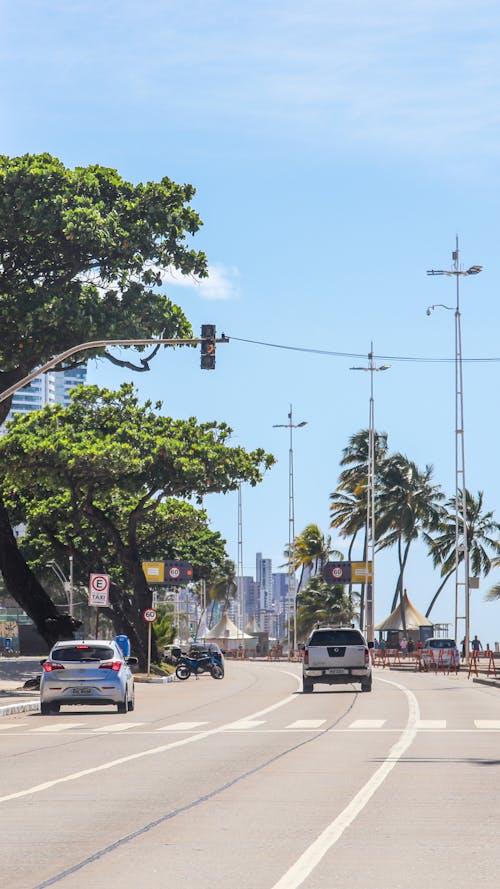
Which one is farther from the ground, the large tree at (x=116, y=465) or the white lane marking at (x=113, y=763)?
the large tree at (x=116, y=465)

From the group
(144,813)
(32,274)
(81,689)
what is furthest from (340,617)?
(144,813)

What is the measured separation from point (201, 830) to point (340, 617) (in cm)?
10824

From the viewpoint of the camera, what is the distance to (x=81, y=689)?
1156 inches

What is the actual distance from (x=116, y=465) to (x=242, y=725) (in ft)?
84.2

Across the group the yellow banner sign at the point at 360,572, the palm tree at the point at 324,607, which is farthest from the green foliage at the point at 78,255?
the palm tree at the point at 324,607

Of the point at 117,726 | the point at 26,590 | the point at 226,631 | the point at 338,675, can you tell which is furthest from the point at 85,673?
the point at 226,631

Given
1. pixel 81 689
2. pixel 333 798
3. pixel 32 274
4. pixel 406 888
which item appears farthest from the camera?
pixel 32 274

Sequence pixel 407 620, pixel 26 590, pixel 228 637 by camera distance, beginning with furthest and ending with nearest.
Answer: pixel 228 637 < pixel 407 620 < pixel 26 590

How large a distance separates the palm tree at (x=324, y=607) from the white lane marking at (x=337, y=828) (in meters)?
97.2

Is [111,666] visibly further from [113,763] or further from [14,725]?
[113,763]

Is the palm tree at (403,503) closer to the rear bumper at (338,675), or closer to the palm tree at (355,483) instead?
the palm tree at (355,483)

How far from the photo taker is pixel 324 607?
11800 centimetres

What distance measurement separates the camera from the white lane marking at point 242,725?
25172mm

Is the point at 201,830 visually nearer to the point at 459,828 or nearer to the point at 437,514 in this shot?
the point at 459,828
